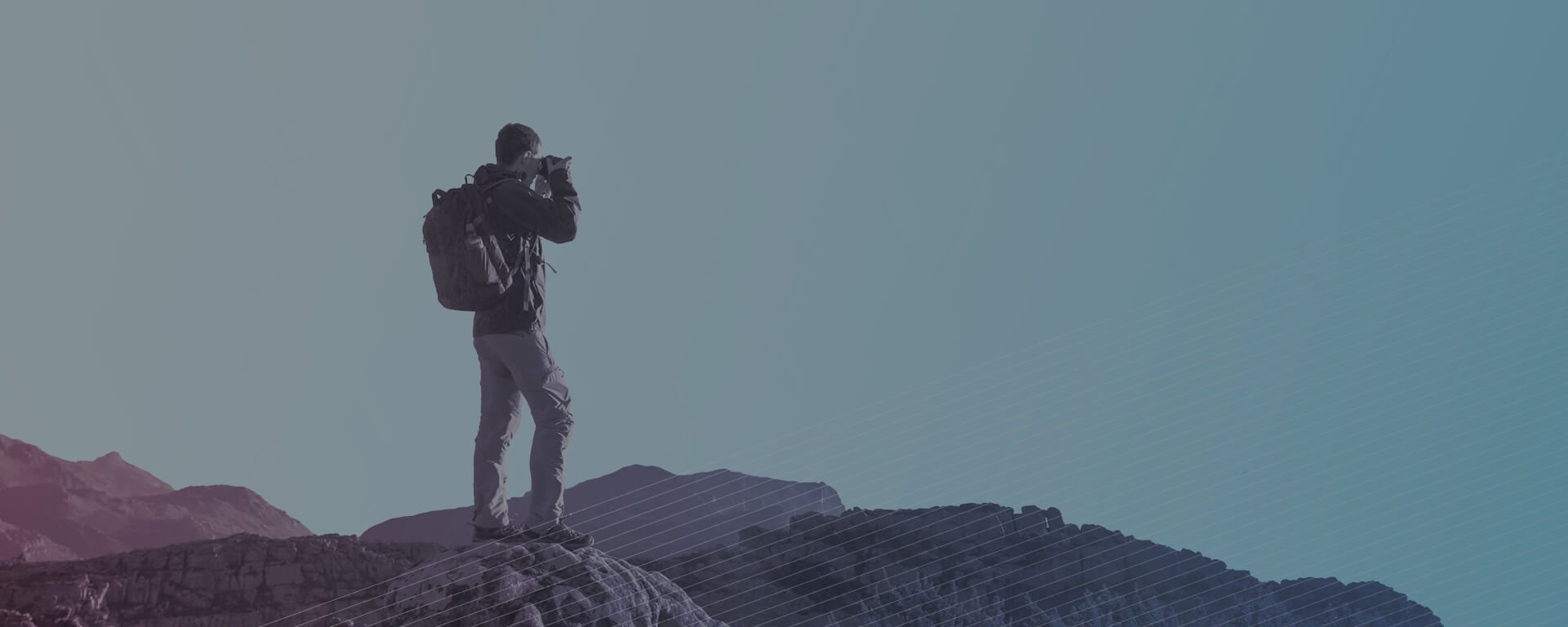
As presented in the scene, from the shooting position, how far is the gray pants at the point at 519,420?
823cm

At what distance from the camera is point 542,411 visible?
826 centimetres

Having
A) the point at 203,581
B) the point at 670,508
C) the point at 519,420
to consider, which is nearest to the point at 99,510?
the point at 670,508

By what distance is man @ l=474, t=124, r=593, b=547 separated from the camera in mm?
8211

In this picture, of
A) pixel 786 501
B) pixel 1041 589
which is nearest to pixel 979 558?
pixel 1041 589

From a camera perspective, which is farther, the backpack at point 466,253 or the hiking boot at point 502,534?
the hiking boot at point 502,534

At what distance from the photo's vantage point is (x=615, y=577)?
27.1ft

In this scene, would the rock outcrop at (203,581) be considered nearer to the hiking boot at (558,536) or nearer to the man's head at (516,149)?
the hiking boot at (558,536)

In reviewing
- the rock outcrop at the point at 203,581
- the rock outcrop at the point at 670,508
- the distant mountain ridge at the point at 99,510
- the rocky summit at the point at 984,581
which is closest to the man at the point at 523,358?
the rocky summit at the point at 984,581

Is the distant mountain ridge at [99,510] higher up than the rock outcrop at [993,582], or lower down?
higher up

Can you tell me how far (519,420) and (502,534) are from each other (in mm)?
623

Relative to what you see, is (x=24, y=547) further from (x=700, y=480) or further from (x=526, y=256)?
(x=526, y=256)

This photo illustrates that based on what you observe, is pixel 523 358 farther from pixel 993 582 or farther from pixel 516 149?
pixel 993 582

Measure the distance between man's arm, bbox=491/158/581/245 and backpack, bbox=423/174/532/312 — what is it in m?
0.09

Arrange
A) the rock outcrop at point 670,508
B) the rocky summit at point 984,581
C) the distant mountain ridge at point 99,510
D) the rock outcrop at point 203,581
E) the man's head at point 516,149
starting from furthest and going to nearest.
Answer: the distant mountain ridge at point 99,510
the rock outcrop at point 670,508
the rock outcrop at point 203,581
the rocky summit at point 984,581
the man's head at point 516,149
